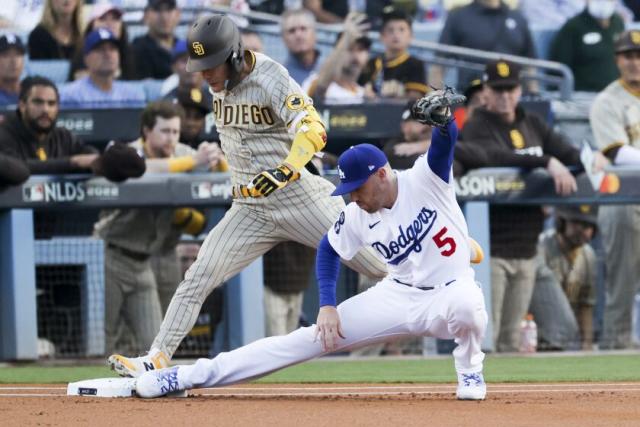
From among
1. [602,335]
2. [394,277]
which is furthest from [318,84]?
[394,277]

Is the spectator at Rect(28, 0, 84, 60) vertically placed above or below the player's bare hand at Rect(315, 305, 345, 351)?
above

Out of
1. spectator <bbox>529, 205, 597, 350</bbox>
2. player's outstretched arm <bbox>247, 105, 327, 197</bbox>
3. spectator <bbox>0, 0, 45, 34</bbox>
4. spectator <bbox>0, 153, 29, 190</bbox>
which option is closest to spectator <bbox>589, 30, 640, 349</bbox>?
spectator <bbox>529, 205, 597, 350</bbox>

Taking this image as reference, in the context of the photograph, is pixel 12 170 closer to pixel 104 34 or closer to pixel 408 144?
pixel 104 34

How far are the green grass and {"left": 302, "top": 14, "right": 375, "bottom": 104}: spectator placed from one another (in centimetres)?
253

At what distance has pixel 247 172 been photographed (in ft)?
21.3

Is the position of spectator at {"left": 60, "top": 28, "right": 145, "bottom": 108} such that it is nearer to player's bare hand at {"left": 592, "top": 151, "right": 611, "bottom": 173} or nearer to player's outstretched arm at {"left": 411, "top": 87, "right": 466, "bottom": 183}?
player's bare hand at {"left": 592, "top": 151, "right": 611, "bottom": 173}

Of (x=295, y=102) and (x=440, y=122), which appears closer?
(x=440, y=122)

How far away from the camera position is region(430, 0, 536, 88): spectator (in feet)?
38.3

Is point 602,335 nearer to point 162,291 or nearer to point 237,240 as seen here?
point 162,291

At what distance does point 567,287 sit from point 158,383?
169 inches

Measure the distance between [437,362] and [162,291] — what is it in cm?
194

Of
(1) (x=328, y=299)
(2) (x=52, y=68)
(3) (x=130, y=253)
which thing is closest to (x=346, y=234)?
(1) (x=328, y=299)

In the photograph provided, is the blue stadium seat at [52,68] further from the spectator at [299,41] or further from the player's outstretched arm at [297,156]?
the player's outstretched arm at [297,156]

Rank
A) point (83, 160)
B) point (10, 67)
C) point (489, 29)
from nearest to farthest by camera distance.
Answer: point (83, 160)
point (10, 67)
point (489, 29)
